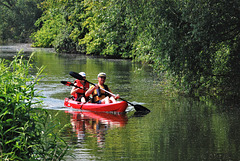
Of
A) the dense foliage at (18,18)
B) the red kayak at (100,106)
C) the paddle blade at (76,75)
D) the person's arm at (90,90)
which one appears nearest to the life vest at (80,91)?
the red kayak at (100,106)

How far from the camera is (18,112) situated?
5.91 metres

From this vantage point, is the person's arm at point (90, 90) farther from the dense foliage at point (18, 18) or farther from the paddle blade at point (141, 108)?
the dense foliage at point (18, 18)

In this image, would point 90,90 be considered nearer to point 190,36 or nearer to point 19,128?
point 190,36

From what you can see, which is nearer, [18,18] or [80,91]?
[80,91]

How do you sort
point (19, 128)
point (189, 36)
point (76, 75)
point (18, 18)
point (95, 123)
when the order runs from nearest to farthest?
point (19, 128) → point (95, 123) → point (189, 36) → point (76, 75) → point (18, 18)

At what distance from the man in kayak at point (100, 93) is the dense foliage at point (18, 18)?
49997 millimetres

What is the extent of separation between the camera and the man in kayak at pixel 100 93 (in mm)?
13805

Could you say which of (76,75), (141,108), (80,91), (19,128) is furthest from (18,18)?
(19,128)

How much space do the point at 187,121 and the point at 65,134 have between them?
10.7ft

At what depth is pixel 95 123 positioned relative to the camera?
12016 millimetres

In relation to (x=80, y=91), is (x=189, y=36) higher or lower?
higher

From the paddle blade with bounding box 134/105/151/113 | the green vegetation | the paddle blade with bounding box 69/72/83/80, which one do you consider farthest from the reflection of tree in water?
the green vegetation

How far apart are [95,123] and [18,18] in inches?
2116

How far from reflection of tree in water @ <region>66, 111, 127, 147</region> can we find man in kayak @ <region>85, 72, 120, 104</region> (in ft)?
1.56
